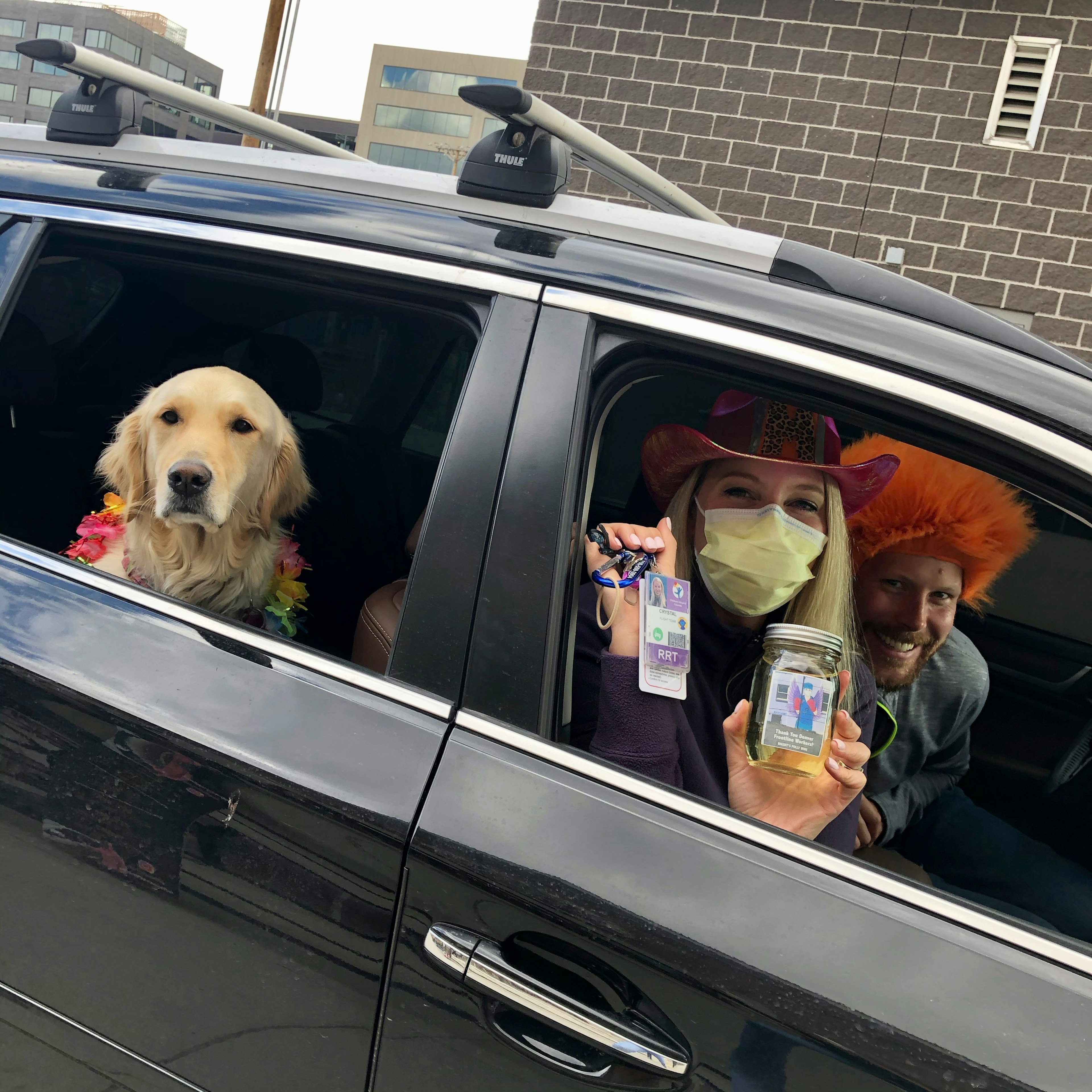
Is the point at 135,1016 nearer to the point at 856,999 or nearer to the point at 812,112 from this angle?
the point at 856,999

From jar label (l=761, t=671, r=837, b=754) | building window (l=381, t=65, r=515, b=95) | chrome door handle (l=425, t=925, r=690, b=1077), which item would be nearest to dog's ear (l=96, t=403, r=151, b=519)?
chrome door handle (l=425, t=925, r=690, b=1077)

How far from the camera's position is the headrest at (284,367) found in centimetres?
298

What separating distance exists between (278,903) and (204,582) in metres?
1.05

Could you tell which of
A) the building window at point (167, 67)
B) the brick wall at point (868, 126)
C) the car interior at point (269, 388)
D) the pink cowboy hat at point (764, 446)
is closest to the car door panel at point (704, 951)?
the pink cowboy hat at point (764, 446)

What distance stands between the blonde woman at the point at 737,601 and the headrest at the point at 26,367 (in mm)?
1617

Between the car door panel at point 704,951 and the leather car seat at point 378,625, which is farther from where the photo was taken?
the leather car seat at point 378,625

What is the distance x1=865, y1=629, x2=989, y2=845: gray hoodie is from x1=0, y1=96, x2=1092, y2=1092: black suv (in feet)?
4.00

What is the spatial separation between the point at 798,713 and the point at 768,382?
44 centimetres

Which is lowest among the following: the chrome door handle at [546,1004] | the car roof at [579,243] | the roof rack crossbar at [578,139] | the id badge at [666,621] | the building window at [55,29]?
the chrome door handle at [546,1004]

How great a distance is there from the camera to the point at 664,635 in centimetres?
137

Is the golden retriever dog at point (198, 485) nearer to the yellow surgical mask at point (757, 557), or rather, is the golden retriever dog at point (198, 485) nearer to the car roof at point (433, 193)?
the car roof at point (433, 193)

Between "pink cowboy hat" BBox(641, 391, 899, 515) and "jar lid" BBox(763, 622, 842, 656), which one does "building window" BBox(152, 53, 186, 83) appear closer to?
"pink cowboy hat" BBox(641, 391, 899, 515)

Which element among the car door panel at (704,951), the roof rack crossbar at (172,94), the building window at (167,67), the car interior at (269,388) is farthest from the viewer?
the building window at (167,67)

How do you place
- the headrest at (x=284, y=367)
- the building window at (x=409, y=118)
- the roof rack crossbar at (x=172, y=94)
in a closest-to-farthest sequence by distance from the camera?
1. the roof rack crossbar at (x=172, y=94)
2. the headrest at (x=284, y=367)
3. the building window at (x=409, y=118)
